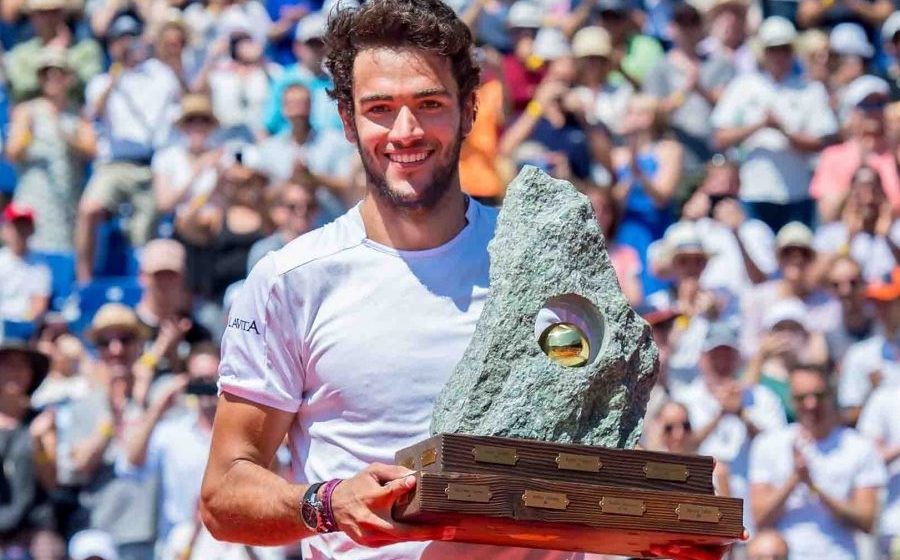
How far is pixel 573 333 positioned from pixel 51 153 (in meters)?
9.58

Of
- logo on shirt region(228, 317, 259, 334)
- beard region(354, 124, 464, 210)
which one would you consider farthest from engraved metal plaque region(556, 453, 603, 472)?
logo on shirt region(228, 317, 259, 334)

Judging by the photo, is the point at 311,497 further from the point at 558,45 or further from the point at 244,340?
the point at 558,45

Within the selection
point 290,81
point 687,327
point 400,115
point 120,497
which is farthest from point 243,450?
point 290,81

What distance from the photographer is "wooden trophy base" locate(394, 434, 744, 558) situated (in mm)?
3670

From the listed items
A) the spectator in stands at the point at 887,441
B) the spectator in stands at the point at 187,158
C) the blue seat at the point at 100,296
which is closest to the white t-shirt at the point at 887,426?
the spectator in stands at the point at 887,441

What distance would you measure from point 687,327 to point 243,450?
Answer: 20.9ft

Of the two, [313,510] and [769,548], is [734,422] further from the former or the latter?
[313,510]

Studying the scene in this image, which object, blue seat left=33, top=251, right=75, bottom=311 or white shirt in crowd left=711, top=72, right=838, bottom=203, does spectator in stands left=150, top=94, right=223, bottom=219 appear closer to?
blue seat left=33, top=251, right=75, bottom=311

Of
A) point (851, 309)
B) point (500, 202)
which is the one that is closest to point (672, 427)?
point (851, 309)

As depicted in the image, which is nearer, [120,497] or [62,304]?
[120,497]

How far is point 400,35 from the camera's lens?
4324 millimetres

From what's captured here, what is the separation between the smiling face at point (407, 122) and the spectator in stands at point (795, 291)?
262 inches

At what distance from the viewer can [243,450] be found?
4371 mm

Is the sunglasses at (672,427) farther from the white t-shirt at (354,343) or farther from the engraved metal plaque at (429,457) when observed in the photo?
the engraved metal plaque at (429,457)
